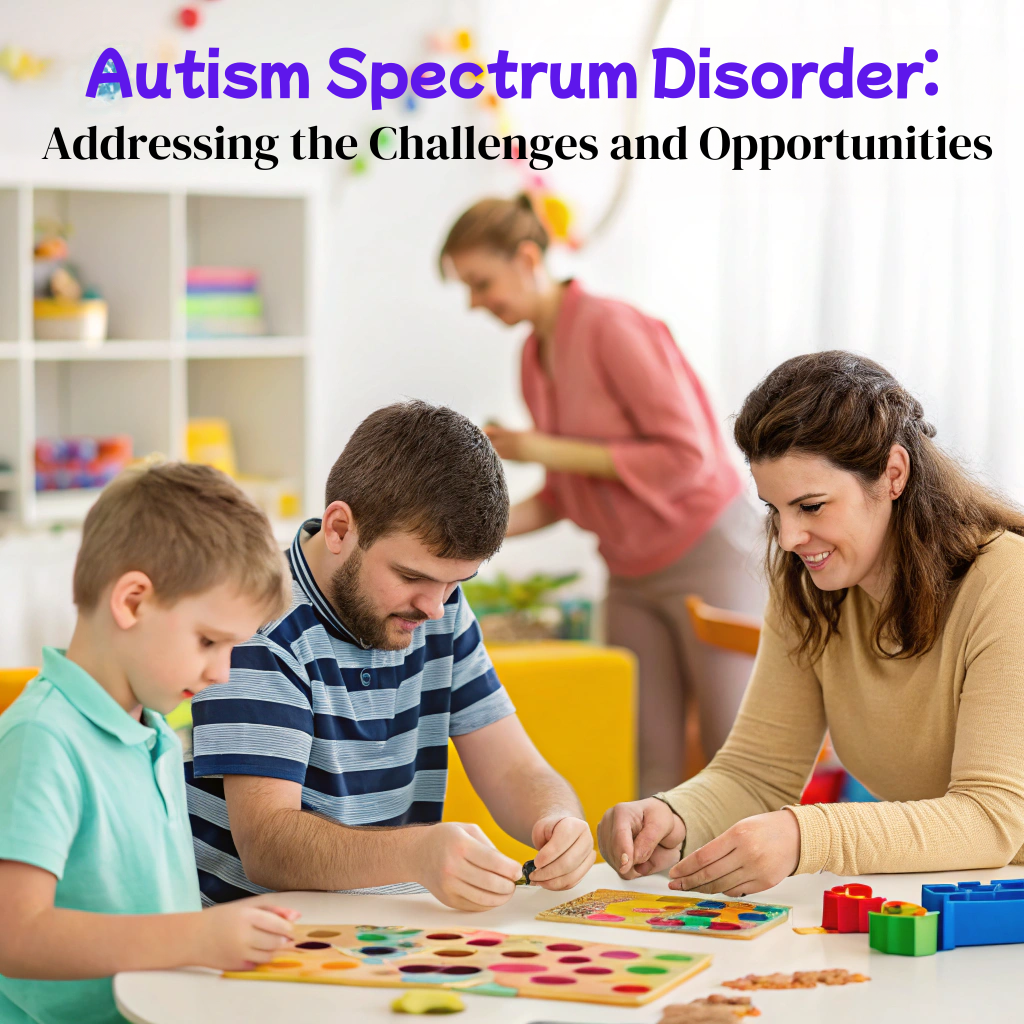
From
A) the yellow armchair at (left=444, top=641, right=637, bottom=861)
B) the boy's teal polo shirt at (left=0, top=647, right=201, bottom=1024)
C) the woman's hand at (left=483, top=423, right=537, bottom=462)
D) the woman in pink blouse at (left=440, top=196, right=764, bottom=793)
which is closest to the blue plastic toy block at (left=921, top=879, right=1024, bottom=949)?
the boy's teal polo shirt at (left=0, top=647, right=201, bottom=1024)

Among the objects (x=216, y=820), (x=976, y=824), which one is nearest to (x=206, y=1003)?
(x=216, y=820)

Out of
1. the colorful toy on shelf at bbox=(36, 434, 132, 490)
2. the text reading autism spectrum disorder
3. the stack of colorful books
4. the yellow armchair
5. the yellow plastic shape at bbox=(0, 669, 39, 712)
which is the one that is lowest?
the yellow armchair

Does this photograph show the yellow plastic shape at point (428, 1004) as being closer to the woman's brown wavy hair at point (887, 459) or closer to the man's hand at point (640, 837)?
the man's hand at point (640, 837)

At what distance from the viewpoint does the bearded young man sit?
4.65 feet

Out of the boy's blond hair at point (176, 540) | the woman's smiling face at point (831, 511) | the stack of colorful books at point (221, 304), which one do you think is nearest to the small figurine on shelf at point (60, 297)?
the stack of colorful books at point (221, 304)

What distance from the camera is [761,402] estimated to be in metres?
1.66

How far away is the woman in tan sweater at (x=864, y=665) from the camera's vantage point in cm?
148

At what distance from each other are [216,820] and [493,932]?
411 millimetres

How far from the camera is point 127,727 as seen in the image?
1236 millimetres

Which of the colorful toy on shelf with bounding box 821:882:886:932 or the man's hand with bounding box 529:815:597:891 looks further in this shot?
the man's hand with bounding box 529:815:597:891

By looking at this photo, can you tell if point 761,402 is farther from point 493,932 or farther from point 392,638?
point 493,932

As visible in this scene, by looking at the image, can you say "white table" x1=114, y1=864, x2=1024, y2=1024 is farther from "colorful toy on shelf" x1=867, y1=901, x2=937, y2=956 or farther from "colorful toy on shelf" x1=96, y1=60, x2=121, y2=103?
"colorful toy on shelf" x1=96, y1=60, x2=121, y2=103

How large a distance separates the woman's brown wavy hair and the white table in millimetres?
367

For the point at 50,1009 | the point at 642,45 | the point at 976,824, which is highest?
the point at 642,45
